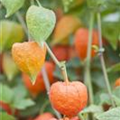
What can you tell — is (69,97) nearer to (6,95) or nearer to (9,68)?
(6,95)

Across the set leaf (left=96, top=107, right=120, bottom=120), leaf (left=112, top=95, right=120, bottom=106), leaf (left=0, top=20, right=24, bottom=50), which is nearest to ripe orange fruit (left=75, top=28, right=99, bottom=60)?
leaf (left=0, top=20, right=24, bottom=50)

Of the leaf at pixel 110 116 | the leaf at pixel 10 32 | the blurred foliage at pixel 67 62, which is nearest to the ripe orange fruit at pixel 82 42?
the blurred foliage at pixel 67 62

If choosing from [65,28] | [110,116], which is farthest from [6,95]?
[110,116]

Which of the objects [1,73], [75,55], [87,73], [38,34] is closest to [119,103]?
[38,34]

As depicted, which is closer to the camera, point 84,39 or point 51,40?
point 84,39

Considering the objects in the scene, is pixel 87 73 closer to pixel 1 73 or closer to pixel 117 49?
pixel 117 49

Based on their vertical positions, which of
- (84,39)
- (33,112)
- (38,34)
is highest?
(38,34)

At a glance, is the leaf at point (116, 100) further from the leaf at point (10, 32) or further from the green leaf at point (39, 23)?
the leaf at point (10, 32)
